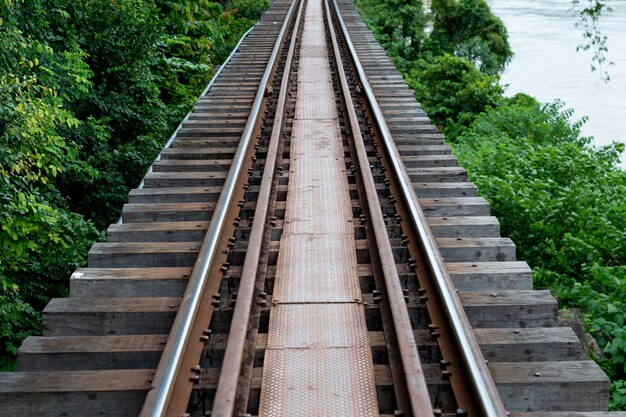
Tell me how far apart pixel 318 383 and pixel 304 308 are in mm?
861

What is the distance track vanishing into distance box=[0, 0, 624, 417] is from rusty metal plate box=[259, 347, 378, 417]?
1 cm

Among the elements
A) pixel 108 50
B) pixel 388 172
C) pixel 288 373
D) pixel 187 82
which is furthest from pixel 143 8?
pixel 288 373

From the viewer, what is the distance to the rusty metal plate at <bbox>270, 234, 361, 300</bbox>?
481cm

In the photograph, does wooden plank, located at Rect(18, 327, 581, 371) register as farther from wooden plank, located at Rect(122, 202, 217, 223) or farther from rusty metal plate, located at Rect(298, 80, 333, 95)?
rusty metal plate, located at Rect(298, 80, 333, 95)

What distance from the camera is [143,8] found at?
37.9 feet

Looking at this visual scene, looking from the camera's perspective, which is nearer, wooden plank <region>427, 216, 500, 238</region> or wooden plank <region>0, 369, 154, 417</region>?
wooden plank <region>0, 369, 154, 417</region>

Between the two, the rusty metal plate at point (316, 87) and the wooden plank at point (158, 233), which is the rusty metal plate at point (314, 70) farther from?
the wooden plank at point (158, 233)

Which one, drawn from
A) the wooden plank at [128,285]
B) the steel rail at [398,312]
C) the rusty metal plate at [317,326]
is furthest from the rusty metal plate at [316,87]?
the rusty metal plate at [317,326]

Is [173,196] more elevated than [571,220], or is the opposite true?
[173,196]

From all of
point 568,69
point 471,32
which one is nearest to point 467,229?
point 471,32

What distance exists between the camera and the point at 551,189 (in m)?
9.89

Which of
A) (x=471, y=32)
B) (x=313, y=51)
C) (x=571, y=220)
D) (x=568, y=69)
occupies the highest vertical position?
(x=313, y=51)

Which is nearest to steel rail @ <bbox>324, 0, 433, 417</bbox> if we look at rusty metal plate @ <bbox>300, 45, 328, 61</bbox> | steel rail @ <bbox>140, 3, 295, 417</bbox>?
steel rail @ <bbox>140, 3, 295, 417</bbox>

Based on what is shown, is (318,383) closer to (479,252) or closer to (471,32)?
(479,252)
